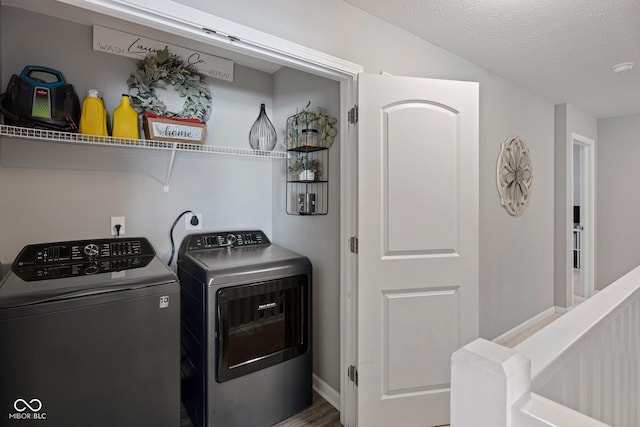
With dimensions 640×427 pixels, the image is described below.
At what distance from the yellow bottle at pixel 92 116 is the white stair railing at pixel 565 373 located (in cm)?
198

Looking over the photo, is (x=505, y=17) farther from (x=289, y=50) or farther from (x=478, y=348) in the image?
(x=478, y=348)

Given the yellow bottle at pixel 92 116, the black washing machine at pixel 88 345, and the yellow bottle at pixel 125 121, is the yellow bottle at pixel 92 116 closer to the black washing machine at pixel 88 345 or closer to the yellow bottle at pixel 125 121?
the yellow bottle at pixel 125 121

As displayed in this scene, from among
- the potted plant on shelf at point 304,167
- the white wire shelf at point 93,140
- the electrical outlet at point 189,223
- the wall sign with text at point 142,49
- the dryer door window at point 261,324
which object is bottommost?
the dryer door window at point 261,324

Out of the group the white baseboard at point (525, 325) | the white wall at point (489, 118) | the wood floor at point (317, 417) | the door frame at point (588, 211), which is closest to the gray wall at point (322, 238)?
the wood floor at point (317, 417)

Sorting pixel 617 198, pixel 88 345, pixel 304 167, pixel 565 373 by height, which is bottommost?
pixel 88 345

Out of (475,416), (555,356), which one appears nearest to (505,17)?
(555,356)

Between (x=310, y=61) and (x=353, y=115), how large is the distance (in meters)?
0.36

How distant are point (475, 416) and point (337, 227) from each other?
151 cm

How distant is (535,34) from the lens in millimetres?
2027

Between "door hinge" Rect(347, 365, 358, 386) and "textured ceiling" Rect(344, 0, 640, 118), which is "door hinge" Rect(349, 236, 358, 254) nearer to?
"door hinge" Rect(347, 365, 358, 386)

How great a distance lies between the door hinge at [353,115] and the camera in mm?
1751

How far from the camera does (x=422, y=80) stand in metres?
1.85

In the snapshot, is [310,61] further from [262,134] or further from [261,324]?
[261,324]

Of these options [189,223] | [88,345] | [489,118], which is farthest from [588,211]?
[88,345]
